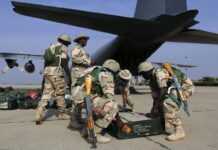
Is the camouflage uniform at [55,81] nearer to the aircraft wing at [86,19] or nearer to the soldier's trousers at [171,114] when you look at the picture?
the soldier's trousers at [171,114]

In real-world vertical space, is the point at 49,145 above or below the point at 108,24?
below

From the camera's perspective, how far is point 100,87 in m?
4.52

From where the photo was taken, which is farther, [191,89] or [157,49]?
[157,49]

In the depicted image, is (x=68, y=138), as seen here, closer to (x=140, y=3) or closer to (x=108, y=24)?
(x=108, y=24)

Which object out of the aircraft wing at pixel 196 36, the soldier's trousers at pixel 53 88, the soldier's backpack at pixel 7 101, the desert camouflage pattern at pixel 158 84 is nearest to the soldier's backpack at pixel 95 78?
the desert camouflage pattern at pixel 158 84

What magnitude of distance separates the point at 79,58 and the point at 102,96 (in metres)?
1.53

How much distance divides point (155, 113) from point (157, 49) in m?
9.96

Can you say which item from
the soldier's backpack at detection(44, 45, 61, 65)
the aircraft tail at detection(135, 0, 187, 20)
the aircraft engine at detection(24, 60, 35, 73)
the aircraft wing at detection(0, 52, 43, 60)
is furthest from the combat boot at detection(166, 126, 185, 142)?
the aircraft wing at detection(0, 52, 43, 60)

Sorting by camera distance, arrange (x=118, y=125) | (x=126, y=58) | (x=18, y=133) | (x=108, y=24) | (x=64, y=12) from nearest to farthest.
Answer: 1. (x=118, y=125)
2. (x=18, y=133)
3. (x=64, y=12)
4. (x=108, y=24)
5. (x=126, y=58)

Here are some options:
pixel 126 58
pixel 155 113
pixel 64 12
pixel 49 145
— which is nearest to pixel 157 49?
pixel 126 58

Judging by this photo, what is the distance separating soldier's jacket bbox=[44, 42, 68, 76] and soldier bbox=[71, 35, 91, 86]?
26 centimetres

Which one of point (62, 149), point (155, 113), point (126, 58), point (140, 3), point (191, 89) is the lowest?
point (62, 149)

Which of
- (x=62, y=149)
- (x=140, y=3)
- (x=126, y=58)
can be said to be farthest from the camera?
(x=126, y=58)

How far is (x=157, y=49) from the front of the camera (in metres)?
14.8
